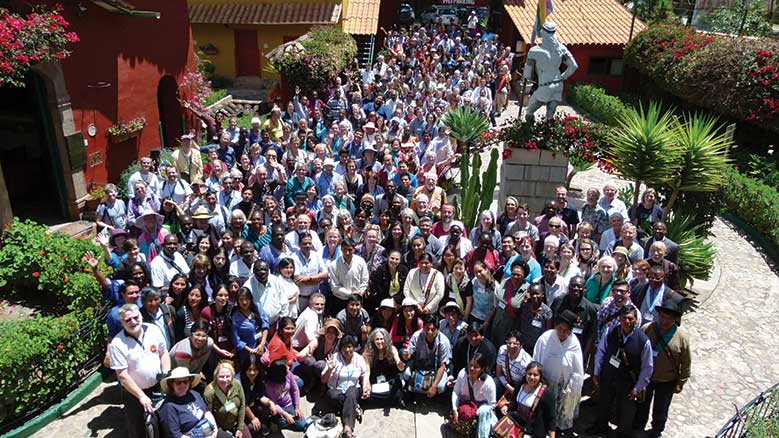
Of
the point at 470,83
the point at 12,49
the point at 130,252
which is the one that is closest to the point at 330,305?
the point at 130,252

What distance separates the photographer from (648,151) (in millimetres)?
9133

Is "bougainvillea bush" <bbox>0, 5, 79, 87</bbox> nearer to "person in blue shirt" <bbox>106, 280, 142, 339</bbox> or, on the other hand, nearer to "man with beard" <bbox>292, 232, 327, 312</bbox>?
"person in blue shirt" <bbox>106, 280, 142, 339</bbox>

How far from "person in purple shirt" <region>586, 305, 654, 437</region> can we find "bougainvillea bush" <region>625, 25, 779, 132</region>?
11.0 meters

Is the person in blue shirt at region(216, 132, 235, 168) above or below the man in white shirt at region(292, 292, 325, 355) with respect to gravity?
above

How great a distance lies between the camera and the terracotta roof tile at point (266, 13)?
77.0 ft

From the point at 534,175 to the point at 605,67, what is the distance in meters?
17.8

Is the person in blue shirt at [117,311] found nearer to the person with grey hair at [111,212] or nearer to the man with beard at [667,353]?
the person with grey hair at [111,212]

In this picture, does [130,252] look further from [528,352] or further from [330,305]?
[528,352]

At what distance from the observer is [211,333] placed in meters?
6.34

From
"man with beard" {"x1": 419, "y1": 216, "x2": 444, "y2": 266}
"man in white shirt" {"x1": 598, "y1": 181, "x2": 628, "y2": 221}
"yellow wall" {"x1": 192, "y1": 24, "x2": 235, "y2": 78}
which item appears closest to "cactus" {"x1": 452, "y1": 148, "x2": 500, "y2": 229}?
"man in white shirt" {"x1": 598, "y1": 181, "x2": 628, "y2": 221}

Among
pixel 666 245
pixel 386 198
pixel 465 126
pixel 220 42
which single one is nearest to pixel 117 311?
pixel 386 198

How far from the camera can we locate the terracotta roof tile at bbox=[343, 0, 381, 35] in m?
24.8

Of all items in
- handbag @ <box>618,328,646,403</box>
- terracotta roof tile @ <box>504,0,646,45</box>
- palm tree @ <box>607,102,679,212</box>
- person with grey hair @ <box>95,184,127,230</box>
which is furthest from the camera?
terracotta roof tile @ <box>504,0,646,45</box>

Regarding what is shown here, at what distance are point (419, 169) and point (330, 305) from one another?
14.4 ft
